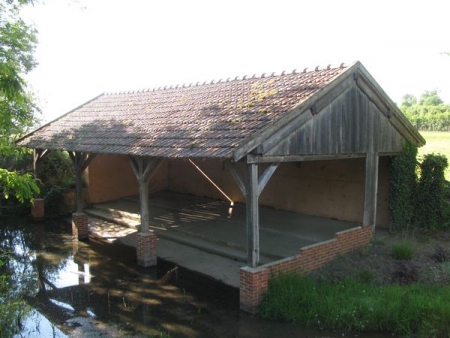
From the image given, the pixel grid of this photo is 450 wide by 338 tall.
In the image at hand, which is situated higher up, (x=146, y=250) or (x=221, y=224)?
(x=221, y=224)

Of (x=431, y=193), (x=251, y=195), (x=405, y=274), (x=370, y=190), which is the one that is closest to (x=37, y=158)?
(x=251, y=195)

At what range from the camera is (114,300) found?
7.48 metres

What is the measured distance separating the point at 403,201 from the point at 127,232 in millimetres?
8225

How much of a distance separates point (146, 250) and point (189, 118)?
3307 millimetres

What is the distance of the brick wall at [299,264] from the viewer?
681 centimetres

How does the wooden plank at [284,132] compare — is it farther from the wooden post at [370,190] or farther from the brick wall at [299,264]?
the wooden post at [370,190]

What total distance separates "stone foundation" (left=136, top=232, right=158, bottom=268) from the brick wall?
10.5 feet

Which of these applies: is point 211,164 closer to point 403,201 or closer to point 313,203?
point 313,203

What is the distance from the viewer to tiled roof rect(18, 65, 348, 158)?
24.6 feet

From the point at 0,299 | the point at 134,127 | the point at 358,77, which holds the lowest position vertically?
the point at 0,299

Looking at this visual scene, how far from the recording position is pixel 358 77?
8.91 m

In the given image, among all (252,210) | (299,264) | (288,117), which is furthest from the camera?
(299,264)

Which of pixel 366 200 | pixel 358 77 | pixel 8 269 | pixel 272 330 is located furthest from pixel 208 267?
pixel 358 77

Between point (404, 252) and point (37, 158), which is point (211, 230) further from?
point (37, 158)
